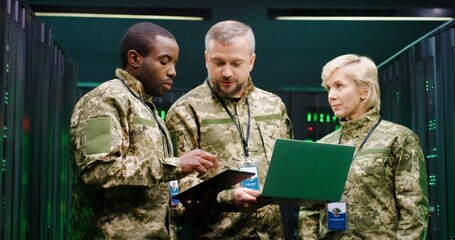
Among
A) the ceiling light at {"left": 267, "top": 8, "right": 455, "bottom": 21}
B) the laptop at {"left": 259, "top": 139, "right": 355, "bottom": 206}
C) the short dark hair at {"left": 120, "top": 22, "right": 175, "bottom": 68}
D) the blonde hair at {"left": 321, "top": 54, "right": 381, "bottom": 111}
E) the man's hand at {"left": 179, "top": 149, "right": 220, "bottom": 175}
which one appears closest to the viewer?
the man's hand at {"left": 179, "top": 149, "right": 220, "bottom": 175}

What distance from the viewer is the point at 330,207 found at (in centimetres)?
352

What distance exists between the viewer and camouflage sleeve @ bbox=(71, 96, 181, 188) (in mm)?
2695

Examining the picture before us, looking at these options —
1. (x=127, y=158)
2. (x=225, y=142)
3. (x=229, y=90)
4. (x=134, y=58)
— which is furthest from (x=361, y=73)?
(x=127, y=158)

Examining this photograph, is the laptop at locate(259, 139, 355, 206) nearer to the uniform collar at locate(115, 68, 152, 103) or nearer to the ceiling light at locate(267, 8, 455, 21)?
the uniform collar at locate(115, 68, 152, 103)

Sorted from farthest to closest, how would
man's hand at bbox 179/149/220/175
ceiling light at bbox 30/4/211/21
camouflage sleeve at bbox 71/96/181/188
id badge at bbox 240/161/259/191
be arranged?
ceiling light at bbox 30/4/211/21
id badge at bbox 240/161/259/191
man's hand at bbox 179/149/220/175
camouflage sleeve at bbox 71/96/181/188

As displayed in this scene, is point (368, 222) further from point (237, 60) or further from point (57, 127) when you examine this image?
point (57, 127)

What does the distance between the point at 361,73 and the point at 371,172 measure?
1.71 ft

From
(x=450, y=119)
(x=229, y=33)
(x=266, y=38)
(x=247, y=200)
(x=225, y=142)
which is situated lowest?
(x=247, y=200)

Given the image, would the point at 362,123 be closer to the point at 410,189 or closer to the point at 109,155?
the point at 410,189

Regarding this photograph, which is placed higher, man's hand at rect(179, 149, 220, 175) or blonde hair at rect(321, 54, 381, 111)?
blonde hair at rect(321, 54, 381, 111)

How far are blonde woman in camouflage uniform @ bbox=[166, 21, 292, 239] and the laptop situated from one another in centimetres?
32

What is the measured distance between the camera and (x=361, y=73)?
377cm

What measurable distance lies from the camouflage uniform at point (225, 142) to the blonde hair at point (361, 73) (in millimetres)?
472

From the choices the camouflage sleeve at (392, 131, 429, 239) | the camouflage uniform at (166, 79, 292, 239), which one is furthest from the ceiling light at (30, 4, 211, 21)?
the camouflage sleeve at (392, 131, 429, 239)
